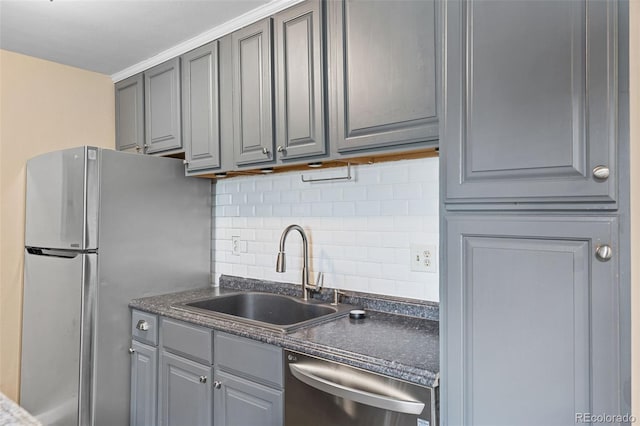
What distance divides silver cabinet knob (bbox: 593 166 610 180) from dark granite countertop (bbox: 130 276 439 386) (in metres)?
0.67

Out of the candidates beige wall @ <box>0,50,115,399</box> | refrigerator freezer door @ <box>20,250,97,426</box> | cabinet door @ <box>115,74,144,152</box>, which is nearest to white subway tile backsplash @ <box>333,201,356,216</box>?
refrigerator freezer door @ <box>20,250,97,426</box>

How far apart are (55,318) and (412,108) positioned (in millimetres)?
2183

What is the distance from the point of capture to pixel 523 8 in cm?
105

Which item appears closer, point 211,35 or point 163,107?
point 211,35

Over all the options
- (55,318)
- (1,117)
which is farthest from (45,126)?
(55,318)

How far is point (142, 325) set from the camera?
2.24 metres

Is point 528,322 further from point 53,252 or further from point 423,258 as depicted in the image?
point 53,252

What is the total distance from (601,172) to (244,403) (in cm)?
149

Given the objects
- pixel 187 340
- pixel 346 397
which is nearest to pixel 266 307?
pixel 187 340

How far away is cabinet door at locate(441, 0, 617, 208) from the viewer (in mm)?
943

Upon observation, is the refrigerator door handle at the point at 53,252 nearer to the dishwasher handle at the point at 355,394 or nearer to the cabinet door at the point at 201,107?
the cabinet door at the point at 201,107

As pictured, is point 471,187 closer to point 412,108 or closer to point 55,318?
point 412,108

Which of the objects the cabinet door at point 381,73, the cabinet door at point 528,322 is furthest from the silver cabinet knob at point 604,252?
the cabinet door at point 381,73

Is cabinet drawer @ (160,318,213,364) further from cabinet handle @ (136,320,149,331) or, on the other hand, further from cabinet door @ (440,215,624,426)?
cabinet door @ (440,215,624,426)
